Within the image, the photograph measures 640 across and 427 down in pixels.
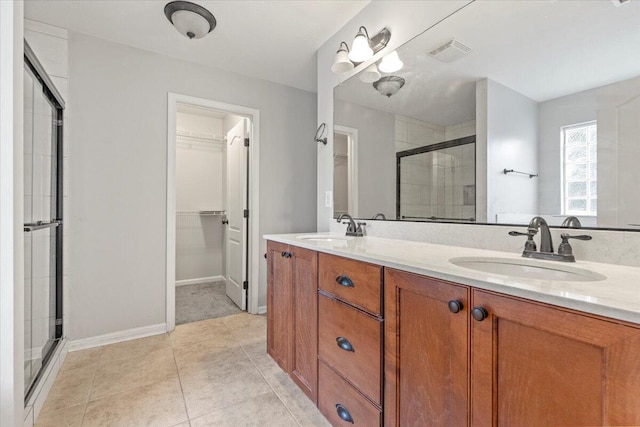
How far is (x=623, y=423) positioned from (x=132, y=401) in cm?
199

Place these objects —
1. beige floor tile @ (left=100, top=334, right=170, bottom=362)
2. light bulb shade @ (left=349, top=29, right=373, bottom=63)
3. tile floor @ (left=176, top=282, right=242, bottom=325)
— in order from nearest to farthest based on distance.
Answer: light bulb shade @ (left=349, top=29, right=373, bottom=63) < beige floor tile @ (left=100, top=334, right=170, bottom=362) < tile floor @ (left=176, top=282, right=242, bottom=325)

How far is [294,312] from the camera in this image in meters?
1.61

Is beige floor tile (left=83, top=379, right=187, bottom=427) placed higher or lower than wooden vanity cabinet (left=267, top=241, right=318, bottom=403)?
lower

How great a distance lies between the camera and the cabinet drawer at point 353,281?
1062 millimetres

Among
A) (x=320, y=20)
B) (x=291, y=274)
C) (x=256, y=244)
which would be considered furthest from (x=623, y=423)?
(x=256, y=244)

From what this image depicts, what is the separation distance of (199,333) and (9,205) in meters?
1.78

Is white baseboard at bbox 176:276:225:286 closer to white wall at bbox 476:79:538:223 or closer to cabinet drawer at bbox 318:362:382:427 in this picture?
cabinet drawer at bbox 318:362:382:427

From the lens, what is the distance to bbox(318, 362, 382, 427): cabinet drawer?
3.55 feet

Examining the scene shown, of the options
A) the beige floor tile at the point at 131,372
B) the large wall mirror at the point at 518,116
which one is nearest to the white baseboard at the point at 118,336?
the beige floor tile at the point at 131,372

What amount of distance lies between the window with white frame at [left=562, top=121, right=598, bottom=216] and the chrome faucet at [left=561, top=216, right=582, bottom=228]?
21 millimetres

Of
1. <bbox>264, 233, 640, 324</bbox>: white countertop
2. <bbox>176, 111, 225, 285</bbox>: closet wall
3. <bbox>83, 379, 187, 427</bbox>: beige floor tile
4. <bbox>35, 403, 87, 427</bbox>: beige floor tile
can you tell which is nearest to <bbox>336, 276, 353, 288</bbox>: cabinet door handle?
<bbox>264, 233, 640, 324</bbox>: white countertop

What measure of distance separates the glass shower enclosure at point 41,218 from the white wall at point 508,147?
221 cm

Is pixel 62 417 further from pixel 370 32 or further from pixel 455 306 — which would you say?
Answer: pixel 370 32

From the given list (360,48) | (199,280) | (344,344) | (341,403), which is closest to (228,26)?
(360,48)
